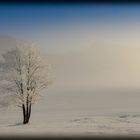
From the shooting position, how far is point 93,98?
8828mm

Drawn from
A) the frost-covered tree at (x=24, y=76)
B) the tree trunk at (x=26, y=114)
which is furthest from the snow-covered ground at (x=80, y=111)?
the frost-covered tree at (x=24, y=76)

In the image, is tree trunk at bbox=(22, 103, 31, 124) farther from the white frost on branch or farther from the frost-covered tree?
the white frost on branch

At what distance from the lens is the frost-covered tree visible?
9.14 meters

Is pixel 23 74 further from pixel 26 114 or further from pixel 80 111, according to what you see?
pixel 80 111

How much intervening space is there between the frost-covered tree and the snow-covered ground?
0.26 metres

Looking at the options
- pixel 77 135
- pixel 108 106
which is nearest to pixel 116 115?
pixel 108 106

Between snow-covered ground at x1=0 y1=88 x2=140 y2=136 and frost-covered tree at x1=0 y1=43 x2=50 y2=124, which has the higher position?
frost-covered tree at x1=0 y1=43 x2=50 y2=124

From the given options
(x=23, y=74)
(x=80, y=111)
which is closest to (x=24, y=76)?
(x=23, y=74)

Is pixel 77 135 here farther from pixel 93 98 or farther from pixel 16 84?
pixel 16 84

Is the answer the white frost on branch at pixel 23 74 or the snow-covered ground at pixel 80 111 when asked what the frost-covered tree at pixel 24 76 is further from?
the snow-covered ground at pixel 80 111

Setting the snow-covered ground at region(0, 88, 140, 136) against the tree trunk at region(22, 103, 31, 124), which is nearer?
the snow-covered ground at region(0, 88, 140, 136)

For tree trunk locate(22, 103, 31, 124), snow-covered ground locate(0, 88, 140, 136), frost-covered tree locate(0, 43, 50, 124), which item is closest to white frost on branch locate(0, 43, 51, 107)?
frost-covered tree locate(0, 43, 50, 124)

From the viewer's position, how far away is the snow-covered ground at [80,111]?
8531 mm

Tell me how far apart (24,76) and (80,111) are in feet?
5.25
